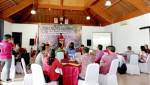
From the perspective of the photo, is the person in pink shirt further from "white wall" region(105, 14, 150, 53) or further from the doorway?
the doorway

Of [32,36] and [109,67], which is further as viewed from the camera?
[32,36]

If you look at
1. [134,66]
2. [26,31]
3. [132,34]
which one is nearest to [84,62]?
[134,66]

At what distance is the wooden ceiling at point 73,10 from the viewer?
25.5ft

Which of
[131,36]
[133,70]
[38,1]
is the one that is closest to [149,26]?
[131,36]

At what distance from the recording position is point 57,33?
11500mm

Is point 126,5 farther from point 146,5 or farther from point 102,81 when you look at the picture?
point 102,81

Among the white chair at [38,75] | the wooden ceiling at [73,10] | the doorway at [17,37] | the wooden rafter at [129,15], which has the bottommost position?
the white chair at [38,75]

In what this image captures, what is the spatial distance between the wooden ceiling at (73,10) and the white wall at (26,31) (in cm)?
47

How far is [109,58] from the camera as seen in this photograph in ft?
10.4

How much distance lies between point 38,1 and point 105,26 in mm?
6690

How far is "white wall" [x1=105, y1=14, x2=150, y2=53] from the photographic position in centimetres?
710

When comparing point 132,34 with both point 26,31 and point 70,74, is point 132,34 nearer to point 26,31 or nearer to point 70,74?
point 70,74

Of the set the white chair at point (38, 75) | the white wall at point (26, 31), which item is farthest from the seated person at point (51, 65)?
the white wall at point (26, 31)

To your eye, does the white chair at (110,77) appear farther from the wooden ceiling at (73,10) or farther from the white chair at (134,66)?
the wooden ceiling at (73,10)
